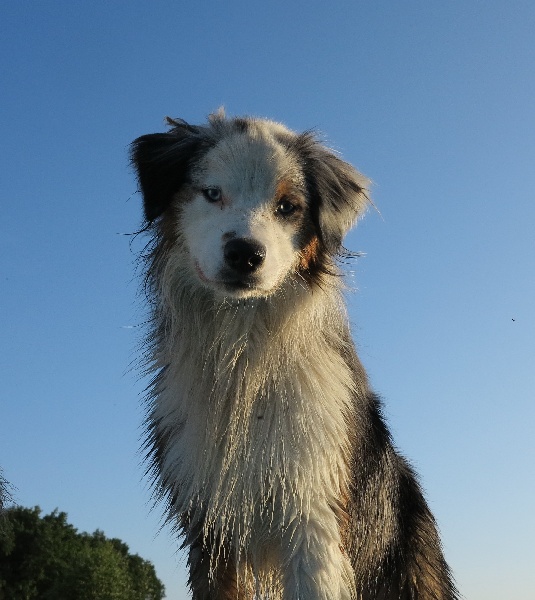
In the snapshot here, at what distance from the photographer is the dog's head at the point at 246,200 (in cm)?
578

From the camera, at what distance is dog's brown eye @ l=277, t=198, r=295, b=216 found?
607 cm

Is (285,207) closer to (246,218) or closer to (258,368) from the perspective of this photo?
(246,218)

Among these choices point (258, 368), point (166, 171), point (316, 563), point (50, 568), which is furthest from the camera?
point (50, 568)

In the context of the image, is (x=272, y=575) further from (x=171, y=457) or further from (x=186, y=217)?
(x=186, y=217)

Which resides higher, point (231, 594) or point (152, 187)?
point (152, 187)

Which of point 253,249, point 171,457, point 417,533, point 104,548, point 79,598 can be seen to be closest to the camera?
point 253,249

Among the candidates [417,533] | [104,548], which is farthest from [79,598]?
[417,533]

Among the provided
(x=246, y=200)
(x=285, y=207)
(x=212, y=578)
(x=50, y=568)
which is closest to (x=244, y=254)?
(x=246, y=200)

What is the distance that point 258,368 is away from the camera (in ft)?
20.5

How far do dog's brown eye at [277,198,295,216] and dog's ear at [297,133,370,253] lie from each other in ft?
0.77

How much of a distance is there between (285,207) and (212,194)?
0.53 metres

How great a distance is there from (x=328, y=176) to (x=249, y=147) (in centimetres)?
72

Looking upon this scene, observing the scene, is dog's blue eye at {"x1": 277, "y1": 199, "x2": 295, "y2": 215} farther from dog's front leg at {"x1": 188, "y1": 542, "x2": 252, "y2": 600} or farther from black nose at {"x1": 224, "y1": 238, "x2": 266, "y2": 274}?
dog's front leg at {"x1": 188, "y1": 542, "x2": 252, "y2": 600}

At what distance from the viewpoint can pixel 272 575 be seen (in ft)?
21.1
